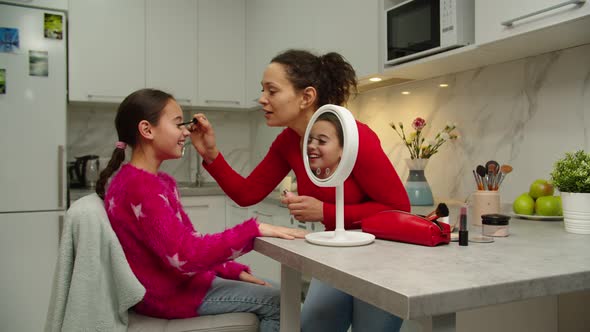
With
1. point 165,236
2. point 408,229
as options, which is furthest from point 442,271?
point 165,236

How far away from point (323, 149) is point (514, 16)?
87 centimetres

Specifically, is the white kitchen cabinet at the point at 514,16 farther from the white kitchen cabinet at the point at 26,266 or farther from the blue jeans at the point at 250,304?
Result: the white kitchen cabinet at the point at 26,266

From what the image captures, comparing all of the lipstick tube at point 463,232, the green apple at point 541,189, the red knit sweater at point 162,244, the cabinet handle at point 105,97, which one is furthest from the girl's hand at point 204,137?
the cabinet handle at point 105,97

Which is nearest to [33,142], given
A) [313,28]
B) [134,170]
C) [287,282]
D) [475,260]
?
[313,28]

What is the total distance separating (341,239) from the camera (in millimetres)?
942

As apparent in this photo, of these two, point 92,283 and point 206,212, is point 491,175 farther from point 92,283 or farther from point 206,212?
point 206,212

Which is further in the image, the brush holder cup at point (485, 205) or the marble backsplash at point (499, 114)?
the marble backsplash at point (499, 114)

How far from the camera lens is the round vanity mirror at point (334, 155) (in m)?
0.95

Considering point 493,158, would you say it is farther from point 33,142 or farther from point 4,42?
point 4,42

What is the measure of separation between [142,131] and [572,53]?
1475 millimetres

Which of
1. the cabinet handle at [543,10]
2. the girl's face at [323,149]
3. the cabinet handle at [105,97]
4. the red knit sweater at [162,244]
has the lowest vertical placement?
the red knit sweater at [162,244]

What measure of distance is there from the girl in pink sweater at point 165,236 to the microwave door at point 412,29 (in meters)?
1.00

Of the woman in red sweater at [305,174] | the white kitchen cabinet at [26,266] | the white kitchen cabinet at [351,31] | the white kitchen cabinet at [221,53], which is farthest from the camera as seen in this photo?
the white kitchen cabinet at [221,53]

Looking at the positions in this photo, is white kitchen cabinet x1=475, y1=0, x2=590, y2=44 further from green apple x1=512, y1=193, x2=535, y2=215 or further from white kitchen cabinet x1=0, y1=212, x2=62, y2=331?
white kitchen cabinet x1=0, y1=212, x2=62, y2=331
